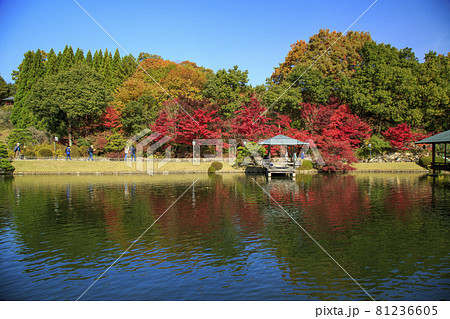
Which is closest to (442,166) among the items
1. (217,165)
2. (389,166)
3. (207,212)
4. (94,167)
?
(389,166)

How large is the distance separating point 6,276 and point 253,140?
34.5m

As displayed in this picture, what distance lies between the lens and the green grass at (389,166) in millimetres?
39469

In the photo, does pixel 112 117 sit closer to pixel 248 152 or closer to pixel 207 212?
pixel 248 152

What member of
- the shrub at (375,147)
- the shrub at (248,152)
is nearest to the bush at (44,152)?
the shrub at (248,152)

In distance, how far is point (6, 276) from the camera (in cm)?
923

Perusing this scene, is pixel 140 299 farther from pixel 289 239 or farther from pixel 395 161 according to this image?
pixel 395 161

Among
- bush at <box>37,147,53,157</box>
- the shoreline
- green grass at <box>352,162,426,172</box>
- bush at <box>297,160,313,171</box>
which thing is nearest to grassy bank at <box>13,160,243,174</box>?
the shoreline

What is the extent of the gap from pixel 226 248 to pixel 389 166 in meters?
34.1

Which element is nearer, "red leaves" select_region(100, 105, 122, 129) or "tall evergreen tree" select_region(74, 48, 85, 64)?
"red leaves" select_region(100, 105, 122, 129)

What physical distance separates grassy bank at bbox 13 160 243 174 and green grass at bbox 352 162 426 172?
44.9ft

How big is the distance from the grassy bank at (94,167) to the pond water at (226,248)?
17238 mm

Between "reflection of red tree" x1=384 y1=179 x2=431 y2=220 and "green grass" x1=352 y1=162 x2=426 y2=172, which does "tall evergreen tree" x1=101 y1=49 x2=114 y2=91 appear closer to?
"green grass" x1=352 y1=162 x2=426 y2=172

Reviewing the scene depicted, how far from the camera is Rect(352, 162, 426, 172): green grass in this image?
39469mm

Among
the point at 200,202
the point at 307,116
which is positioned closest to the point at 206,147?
the point at 307,116
